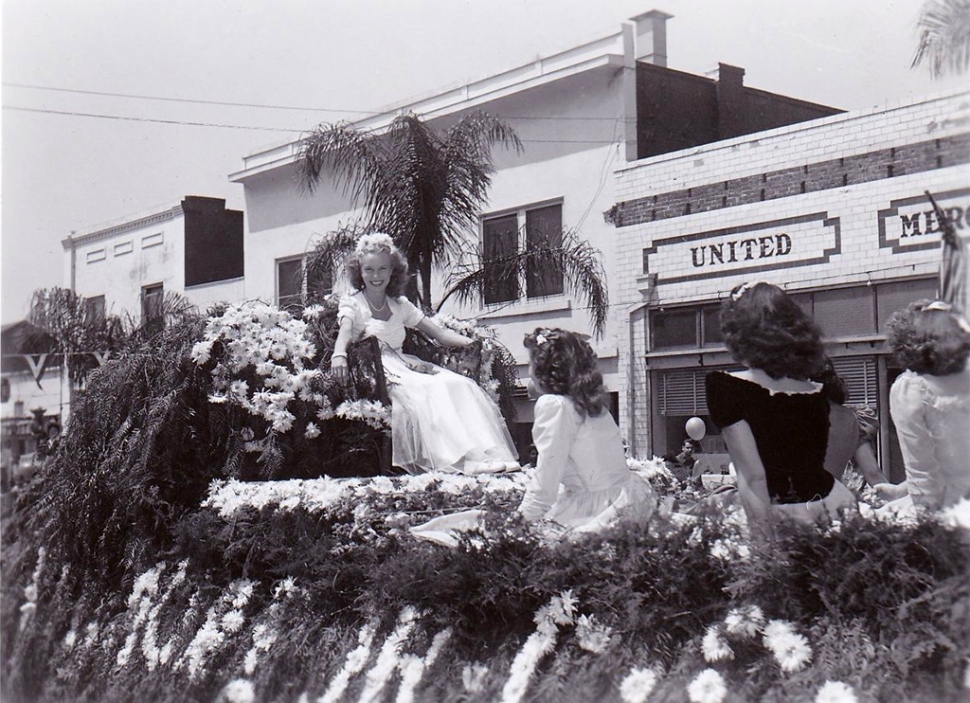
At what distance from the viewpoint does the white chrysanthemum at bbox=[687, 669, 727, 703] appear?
2.80 metres

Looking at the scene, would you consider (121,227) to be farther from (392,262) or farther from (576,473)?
(576,473)

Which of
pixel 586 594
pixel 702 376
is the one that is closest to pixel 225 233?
pixel 702 376

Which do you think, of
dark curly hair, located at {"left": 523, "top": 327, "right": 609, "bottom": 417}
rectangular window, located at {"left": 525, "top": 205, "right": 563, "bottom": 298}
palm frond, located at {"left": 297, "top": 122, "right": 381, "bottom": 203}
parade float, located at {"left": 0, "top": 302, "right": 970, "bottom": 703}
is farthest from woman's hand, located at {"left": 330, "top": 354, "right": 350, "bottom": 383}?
dark curly hair, located at {"left": 523, "top": 327, "right": 609, "bottom": 417}

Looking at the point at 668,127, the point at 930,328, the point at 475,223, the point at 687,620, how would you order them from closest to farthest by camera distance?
the point at 687,620, the point at 930,328, the point at 668,127, the point at 475,223

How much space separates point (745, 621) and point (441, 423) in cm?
279

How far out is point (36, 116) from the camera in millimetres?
6098

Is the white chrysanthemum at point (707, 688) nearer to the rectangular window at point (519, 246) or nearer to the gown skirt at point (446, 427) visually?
the gown skirt at point (446, 427)

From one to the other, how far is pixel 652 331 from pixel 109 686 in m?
3.16

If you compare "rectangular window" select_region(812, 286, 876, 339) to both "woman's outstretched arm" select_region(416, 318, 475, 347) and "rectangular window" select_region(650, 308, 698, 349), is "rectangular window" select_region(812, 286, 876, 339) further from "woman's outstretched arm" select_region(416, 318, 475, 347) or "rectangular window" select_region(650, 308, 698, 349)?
"woman's outstretched arm" select_region(416, 318, 475, 347)

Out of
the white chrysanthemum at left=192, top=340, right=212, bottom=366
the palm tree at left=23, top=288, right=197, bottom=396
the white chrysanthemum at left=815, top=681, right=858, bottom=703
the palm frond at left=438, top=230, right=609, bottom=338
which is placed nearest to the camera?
the white chrysanthemum at left=815, top=681, right=858, bottom=703

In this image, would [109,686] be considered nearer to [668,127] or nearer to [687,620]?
[687,620]

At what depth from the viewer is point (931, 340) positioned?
10.7ft

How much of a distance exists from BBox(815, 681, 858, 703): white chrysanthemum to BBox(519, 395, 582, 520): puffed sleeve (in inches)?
51.1

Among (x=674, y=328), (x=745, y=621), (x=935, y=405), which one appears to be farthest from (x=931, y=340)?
(x=674, y=328)
